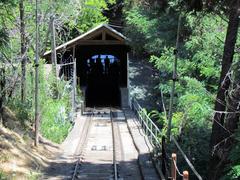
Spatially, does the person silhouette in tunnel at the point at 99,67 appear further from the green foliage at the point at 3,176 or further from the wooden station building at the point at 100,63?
the green foliage at the point at 3,176

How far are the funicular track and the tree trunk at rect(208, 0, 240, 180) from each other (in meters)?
3.79

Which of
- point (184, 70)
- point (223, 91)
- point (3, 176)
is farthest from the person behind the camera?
point (184, 70)

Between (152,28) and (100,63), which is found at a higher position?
(152,28)

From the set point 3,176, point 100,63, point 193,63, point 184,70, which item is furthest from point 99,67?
point 3,176

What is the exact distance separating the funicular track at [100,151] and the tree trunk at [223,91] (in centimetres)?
379

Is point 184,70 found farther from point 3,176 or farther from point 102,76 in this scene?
point 102,76

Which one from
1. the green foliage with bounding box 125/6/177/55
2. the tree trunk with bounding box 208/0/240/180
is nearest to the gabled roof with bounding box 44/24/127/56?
the green foliage with bounding box 125/6/177/55

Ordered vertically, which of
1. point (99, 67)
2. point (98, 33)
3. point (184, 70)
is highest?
point (98, 33)

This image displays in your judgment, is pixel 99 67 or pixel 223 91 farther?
pixel 99 67

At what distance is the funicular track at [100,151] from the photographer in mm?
15414

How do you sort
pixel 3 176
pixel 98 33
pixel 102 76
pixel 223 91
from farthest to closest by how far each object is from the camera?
1. pixel 102 76
2. pixel 98 33
3. pixel 3 176
4. pixel 223 91

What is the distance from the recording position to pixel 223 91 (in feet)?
38.3

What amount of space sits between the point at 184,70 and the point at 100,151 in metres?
5.26

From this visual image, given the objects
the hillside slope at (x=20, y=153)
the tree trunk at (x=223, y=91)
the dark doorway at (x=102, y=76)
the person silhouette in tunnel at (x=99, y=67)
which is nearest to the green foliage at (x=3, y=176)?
the hillside slope at (x=20, y=153)
